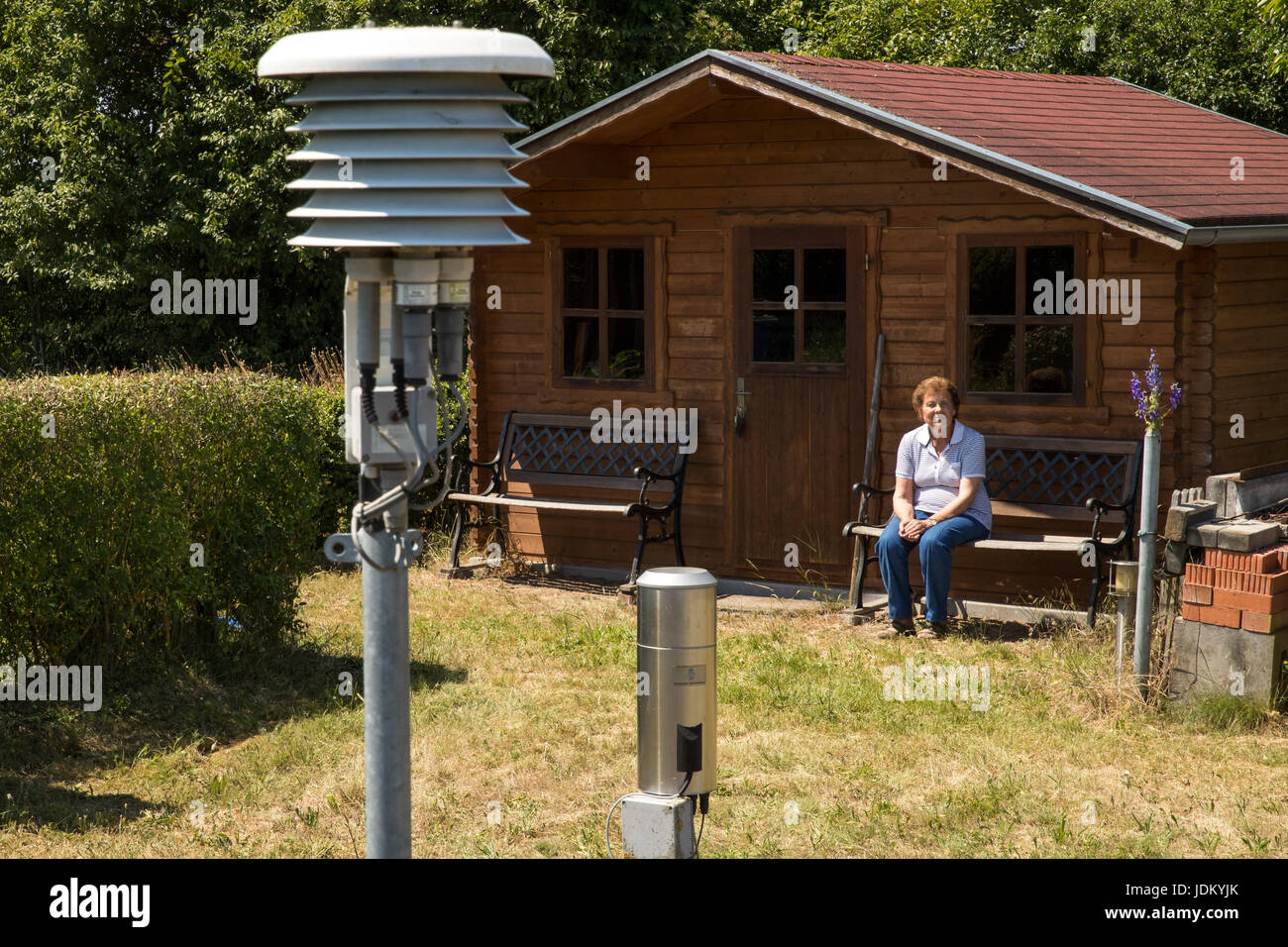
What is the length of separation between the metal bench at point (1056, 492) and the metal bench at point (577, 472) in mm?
1488

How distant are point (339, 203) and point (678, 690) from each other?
2280mm

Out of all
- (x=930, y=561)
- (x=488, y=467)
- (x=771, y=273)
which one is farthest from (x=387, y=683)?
(x=488, y=467)

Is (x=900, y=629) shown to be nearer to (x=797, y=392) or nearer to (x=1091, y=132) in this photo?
(x=797, y=392)

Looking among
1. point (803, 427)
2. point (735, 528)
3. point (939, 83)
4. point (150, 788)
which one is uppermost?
point (939, 83)

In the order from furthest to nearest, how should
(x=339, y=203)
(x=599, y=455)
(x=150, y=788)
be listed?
(x=599, y=455) < (x=150, y=788) < (x=339, y=203)

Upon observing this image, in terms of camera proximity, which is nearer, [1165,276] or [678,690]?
[678,690]

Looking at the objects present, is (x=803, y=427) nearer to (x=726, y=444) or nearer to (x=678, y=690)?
(x=726, y=444)

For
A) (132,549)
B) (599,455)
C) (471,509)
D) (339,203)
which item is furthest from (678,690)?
(471,509)

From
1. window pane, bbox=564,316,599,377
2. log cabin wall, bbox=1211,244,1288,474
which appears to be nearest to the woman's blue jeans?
log cabin wall, bbox=1211,244,1288,474

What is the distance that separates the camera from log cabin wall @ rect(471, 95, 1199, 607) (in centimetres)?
939

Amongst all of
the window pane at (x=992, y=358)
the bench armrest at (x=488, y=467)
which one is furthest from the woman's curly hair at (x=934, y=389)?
the bench armrest at (x=488, y=467)

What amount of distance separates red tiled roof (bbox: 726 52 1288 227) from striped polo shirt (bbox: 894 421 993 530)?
1682 mm

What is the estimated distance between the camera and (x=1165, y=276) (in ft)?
30.0

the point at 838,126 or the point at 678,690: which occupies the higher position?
the point at 838,126
